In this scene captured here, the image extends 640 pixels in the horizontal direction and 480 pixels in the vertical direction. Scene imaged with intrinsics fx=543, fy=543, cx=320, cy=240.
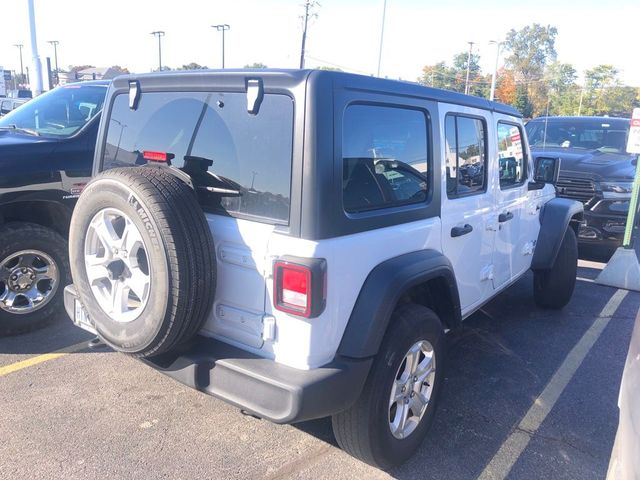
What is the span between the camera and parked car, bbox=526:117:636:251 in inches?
286

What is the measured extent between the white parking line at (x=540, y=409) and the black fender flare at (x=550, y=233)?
746 mm

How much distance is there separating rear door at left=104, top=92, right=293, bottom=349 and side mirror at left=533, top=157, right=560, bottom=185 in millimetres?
3263

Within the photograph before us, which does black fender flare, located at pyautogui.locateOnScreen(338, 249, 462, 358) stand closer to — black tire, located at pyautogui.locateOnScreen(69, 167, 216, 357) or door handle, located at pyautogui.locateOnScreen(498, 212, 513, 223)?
black tire, located at pyautogui.locateOnScreen(69, 167, 216, 357)

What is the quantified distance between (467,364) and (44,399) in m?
2.95

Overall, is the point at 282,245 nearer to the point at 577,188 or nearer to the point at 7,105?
the point at 577,188

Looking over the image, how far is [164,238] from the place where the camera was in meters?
2.31

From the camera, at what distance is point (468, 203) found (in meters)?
3.48

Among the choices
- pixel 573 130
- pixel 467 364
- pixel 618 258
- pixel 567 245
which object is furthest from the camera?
pixel 573 130

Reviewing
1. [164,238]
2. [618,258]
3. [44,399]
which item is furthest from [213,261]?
[618,258]

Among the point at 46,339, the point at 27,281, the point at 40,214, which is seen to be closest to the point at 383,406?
the point at 46,339

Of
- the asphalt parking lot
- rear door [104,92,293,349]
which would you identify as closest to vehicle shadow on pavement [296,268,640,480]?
the asphalt parking lot

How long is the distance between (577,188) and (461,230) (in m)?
4.98

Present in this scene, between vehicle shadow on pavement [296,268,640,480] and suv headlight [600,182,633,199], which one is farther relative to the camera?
suv headlight [600,182,633,199]

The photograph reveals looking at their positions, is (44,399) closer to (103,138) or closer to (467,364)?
(103,138)
